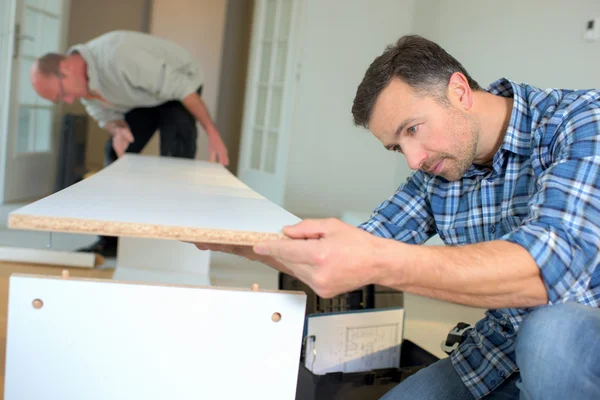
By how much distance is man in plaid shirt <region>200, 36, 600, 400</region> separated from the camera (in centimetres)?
88

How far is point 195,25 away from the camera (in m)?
6.61

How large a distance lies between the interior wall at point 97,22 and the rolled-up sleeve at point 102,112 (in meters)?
3.37

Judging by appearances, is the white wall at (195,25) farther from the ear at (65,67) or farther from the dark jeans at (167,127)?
the ear at (65,67)

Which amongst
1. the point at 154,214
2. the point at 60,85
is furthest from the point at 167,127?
the point at 154,214

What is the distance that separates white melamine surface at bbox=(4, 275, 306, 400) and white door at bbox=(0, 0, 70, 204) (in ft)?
13.4

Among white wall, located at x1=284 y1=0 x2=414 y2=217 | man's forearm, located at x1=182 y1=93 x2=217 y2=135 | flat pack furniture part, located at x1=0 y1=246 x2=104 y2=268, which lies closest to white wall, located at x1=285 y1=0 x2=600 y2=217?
white wall, located at x1=284 y1=0 x2=414 y2=217

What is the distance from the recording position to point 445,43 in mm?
4527

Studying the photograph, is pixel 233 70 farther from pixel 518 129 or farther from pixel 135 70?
pixel 518 129

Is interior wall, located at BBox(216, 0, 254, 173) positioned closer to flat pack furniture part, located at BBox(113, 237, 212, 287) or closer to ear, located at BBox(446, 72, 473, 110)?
flat pack furniture part, located at BBox(113, 237, 212, 287)

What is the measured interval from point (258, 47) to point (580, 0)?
2.55 m

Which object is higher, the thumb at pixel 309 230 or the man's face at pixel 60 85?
the man's face at pixel 60 85

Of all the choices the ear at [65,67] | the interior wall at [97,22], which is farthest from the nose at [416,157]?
the interior wall at [97,22]

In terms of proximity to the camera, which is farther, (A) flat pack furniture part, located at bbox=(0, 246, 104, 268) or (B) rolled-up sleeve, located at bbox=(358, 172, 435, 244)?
(A) flat pack furniture part, located at bbox=(0, 246, 104, 268)

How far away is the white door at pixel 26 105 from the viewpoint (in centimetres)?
450
